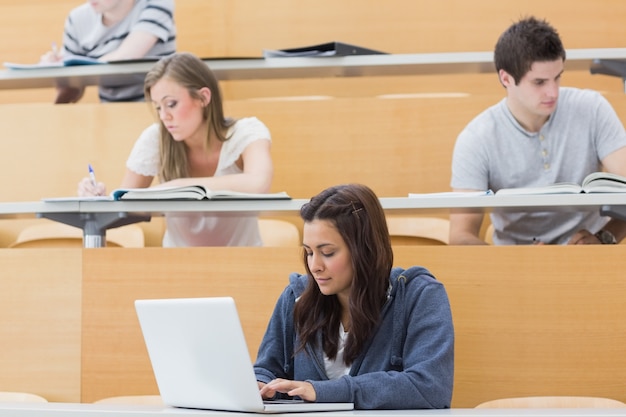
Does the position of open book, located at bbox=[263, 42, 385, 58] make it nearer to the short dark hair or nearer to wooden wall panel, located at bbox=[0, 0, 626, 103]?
the short dark hair

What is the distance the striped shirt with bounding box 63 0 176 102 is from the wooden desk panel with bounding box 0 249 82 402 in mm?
1153

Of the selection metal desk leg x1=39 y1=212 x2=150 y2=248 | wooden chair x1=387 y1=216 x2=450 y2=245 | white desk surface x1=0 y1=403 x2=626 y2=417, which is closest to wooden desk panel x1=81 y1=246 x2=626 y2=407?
metal desk leg x1=39 y1=212 x2=150 y2=248

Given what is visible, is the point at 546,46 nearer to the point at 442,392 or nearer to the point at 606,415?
the point at 442,392

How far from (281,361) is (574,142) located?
1263 millimetres

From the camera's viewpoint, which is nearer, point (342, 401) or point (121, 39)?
point (342, 401)

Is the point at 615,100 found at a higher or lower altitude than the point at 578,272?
higher

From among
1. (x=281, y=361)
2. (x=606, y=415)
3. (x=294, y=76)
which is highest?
A: (x=294, y=76)

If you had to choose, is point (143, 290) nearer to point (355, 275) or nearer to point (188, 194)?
point (188, 194)

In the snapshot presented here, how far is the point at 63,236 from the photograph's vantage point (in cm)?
331

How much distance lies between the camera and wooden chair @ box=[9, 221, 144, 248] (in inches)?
127

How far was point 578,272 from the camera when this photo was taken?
234 centimetres

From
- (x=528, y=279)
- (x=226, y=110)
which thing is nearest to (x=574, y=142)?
(x=528, y=279)

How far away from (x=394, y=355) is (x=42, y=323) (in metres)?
0.97

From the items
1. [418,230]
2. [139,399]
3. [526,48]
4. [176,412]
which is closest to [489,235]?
[418,230]
